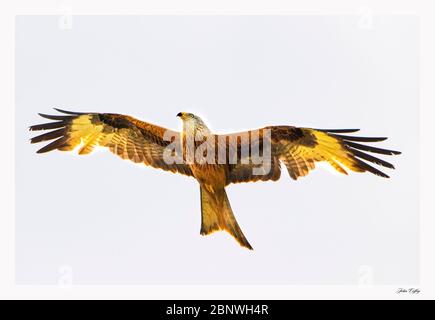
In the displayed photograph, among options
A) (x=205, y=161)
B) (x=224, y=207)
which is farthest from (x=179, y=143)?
(x=224, y=207)

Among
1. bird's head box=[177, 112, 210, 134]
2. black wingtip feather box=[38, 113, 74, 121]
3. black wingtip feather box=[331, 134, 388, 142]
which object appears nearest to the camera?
black wingtip feather box=[331, 134, 388, 142]

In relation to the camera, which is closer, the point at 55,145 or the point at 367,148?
the point at 367,148

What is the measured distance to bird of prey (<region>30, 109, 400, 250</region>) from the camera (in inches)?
316

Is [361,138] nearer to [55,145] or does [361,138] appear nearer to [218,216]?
[218,216]

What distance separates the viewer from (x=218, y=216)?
820 cm

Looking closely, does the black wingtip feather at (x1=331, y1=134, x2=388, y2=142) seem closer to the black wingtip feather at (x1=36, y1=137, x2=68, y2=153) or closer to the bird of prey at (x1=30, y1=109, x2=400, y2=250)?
the bird of prey at (x1=30, y1=109, x2=400, y2=250)

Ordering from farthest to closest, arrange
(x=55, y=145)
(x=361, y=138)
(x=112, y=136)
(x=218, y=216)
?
(x=112, y=136) < (x=55, y=145) < (x=218, y=216) < (x=361, y=138)

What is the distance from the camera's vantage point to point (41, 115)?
26.7ft

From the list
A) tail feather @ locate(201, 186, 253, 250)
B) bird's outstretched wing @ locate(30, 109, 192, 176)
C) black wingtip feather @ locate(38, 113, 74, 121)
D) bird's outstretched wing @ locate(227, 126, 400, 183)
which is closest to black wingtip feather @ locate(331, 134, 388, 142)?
bird's outstretched wing @ locate(227, 126, 400, 183)

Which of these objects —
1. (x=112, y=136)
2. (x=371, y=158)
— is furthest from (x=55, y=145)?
(x=371, y=158)

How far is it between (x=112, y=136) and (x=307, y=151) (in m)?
2.42

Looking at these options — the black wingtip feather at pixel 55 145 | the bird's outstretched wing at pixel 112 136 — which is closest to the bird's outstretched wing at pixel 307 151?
the bird's outstretched wing at pixel 112 136

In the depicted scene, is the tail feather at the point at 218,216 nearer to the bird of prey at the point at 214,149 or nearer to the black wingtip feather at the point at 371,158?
the bird of prey at the point at 214,149

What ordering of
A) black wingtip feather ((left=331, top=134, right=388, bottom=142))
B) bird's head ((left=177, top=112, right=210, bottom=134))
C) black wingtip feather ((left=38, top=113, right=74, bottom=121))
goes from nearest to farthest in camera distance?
1. black wingtip feather ((left=331, top=134, right=388, bottom=142))
2. bird's head ((left=177, top=112, right=210, bottom=134))
3. black wingtip feather ((left=38, top=113, right=74, bottom=121))
